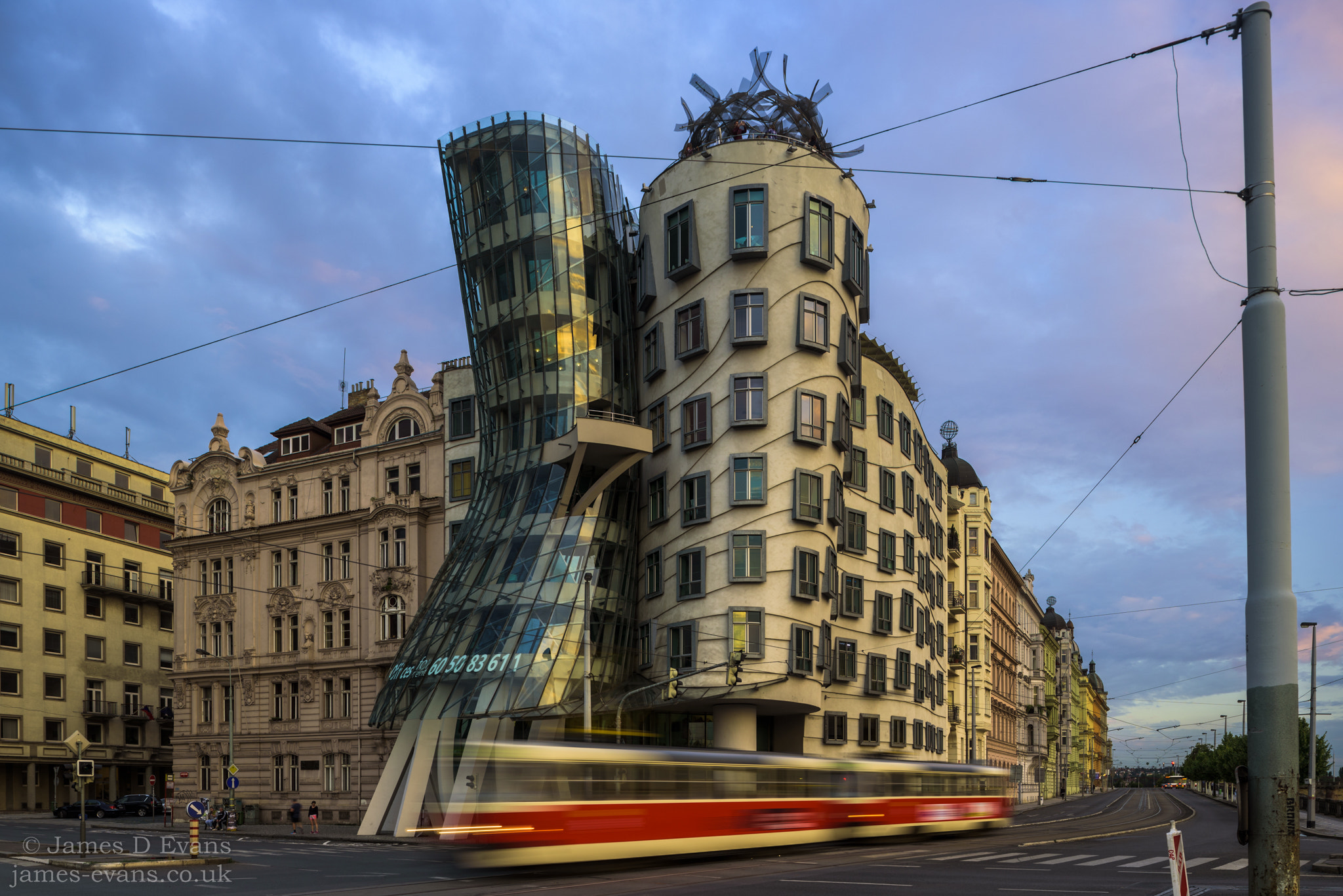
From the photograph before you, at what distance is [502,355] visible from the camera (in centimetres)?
5491

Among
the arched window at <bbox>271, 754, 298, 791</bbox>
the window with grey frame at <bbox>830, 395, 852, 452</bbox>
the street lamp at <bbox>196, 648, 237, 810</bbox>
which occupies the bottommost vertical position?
the arched window at <bbox>271, 754, 298, 791</bbox>

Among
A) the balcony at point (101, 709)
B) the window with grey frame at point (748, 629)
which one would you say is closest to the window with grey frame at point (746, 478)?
the window with grey frame at point (748, 629)

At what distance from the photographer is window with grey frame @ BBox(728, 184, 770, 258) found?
48.2 metres

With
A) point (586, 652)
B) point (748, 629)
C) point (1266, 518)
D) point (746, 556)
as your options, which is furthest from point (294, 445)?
point (1266, 518)

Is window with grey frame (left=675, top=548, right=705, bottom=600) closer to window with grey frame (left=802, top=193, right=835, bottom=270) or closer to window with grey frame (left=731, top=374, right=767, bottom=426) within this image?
window with grey frame (left=731, top=374, right=767, bottom=426)

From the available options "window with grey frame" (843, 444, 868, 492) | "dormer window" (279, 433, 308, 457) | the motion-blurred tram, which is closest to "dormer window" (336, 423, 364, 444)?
"dormer window" (279, 433, 308, 457)

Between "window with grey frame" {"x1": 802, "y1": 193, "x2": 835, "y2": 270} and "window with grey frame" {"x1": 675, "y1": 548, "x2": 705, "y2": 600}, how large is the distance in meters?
12.8

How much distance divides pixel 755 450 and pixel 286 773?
35.6m

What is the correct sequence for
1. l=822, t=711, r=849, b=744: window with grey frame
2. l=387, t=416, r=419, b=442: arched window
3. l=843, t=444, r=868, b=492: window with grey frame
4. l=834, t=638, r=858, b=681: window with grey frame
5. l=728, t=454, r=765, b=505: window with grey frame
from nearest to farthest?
1. l=728, t=454, r=765, b=505: window with grey frame
2. l=822, t=711, r=849, b=744: window with grey frame
3. l=834, t=638, r=858, b=681: window with grey frame
4. l=843, t=444, r=868, b=492: window with grey frame
5. l=387, t=416, r=419, b=442: arched window

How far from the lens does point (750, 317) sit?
48188 mm

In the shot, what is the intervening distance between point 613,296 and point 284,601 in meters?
28.4

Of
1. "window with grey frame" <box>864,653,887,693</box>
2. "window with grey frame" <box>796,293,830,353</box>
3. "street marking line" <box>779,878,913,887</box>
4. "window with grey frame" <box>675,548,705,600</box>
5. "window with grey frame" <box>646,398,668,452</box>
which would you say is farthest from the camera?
"window with grey frame" <box>864,653,887,693</box>

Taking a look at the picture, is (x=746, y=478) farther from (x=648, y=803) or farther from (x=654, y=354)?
(x=648, y=803)

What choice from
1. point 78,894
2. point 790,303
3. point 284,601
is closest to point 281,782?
point 284,601
